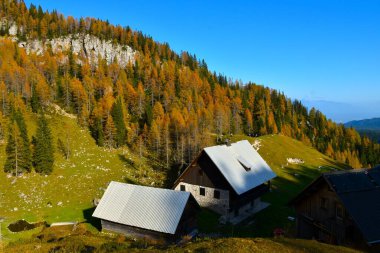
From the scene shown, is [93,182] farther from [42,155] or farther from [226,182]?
[226,182]

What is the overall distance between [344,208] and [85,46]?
188270 millimetres

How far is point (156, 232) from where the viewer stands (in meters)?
33.2

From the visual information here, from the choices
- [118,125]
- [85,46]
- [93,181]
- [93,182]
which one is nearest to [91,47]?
[85,46]

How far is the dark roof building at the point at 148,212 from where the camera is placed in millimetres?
32875

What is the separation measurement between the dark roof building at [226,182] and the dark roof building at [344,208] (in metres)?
14.7

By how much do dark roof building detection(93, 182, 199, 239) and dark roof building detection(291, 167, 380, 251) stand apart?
509 inches

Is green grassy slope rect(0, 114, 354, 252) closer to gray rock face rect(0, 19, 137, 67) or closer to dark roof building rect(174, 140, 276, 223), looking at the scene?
dark roof building rect(174, 140, 276, 223)

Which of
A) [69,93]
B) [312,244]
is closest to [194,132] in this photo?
[69,93]

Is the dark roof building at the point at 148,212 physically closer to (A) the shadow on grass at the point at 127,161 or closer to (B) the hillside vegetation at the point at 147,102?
(A) the shadow on grass at the point at 127,161

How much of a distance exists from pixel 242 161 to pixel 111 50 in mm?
162541

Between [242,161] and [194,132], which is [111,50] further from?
[242,161]

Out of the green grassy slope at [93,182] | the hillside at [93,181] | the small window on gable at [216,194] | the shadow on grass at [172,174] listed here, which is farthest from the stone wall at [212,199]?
the shadow on grass at [172,174]

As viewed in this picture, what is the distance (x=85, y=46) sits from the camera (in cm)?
18625

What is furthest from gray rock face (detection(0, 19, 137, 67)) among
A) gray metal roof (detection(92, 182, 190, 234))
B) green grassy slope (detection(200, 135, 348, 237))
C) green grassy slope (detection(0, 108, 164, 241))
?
gray metal roof (detection(92, 182, 190, 234))
